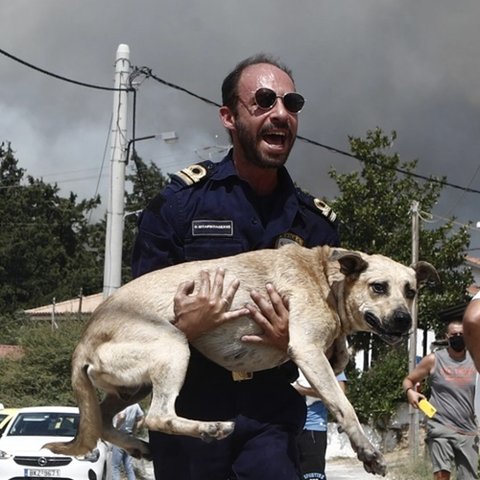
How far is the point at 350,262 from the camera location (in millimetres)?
4188

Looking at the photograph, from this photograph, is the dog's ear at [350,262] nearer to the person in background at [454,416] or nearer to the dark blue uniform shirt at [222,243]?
the dark blue uniform shirt at [222,243]

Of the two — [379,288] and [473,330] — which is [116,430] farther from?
[473,330]

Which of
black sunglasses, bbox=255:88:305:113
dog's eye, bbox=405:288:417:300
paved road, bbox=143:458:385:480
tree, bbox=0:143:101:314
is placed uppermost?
tree, bbox=0:143:101:314

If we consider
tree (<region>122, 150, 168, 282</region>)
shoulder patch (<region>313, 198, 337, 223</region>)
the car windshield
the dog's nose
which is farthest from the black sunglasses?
tree (<region>122, 150, 168, 282</region>)

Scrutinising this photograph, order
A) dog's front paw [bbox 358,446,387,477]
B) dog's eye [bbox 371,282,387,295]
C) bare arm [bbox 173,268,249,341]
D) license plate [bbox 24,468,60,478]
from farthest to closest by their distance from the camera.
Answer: license plate [bbox 24,468,60,478], dog's eye [bbox 371,282,387,295], bare arm [bbox 173,268,249,341], dog's front paw [bbox 358,446,387,477]

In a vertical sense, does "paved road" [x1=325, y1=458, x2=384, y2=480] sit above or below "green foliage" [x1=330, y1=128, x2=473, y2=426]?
below

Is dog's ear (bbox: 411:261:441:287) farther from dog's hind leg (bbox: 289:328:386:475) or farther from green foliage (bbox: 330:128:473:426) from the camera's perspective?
green foliage (bbox: 330:128:473:426)

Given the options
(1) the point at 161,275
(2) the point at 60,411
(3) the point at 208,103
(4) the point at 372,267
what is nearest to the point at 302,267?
(4) the point at 372,267

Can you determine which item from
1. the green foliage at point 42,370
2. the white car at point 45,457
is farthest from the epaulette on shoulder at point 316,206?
the green foliage at point 42,370

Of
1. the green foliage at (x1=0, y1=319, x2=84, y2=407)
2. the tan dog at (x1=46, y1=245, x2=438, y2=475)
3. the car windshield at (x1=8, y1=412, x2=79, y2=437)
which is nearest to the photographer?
the tan dog at (x1=46, y1=245, x2=438, y2=475)

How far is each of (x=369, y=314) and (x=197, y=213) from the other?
0.90 metres

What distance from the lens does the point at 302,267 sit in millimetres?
4238

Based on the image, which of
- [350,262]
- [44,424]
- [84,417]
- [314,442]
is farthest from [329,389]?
[44,424]

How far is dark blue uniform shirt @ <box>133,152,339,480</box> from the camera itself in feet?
14.0
